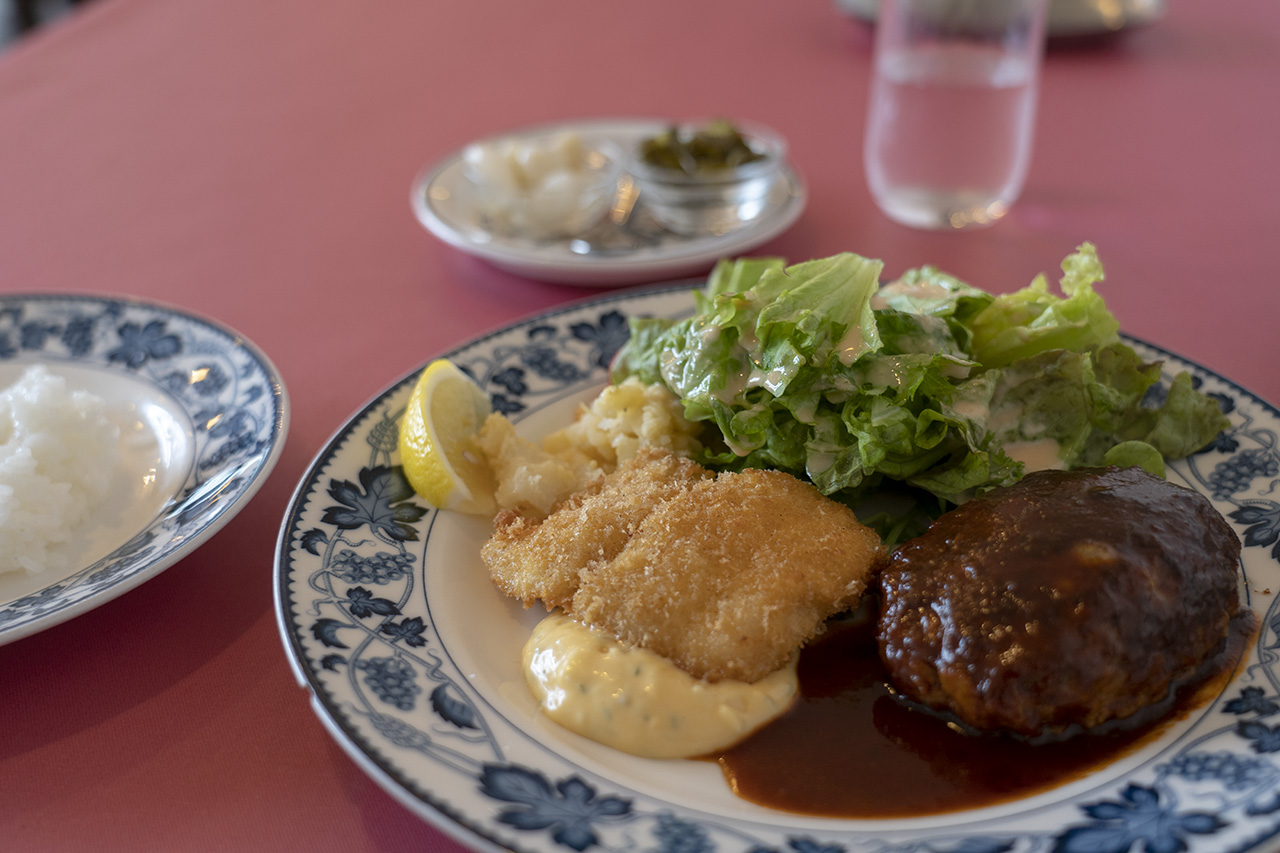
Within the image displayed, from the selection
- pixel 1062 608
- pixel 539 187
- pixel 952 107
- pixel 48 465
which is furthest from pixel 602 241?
pixel 1062 608

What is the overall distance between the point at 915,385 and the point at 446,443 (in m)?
1.05

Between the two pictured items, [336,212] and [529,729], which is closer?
[529,729]

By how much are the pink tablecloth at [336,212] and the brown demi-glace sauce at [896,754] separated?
1.84 feet

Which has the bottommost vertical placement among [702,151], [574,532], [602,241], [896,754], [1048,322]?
[896,754]

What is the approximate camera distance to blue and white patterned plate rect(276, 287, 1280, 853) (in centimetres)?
136

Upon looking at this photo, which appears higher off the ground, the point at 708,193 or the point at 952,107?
the point at 952,107

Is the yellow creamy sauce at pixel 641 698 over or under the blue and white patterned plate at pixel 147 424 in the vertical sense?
under

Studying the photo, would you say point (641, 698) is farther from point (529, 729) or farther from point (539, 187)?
point (539, 187)

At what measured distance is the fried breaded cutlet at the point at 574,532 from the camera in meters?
1.91

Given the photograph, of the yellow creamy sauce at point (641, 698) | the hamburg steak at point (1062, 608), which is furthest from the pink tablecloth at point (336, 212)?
the hamburg steak at point (1062, 608)

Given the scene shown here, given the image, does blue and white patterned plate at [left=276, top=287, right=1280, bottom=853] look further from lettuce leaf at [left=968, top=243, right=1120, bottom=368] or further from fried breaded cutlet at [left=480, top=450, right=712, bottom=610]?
lettuce leaf at [left=968, top=243, right=1120, bottom=368]

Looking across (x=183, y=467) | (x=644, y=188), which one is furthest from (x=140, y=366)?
(x=644, y=188)

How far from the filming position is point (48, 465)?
2.11 metres

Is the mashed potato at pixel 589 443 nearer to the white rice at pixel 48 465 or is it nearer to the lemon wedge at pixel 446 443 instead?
the lemon wedge at pixel 446 443
